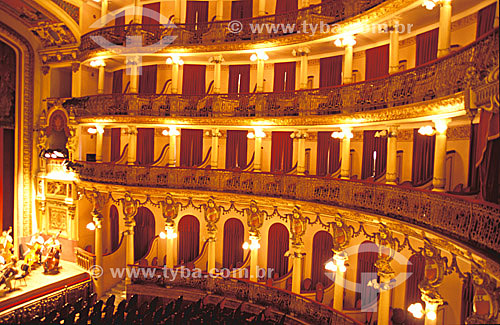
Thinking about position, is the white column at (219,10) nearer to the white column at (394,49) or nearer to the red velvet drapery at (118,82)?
the red velvet drapery at (118,82)

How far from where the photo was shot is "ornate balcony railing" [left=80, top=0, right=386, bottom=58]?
16969 millimetres

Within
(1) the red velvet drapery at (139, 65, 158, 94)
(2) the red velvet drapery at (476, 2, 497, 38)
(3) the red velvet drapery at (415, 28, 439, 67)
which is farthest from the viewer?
(1) the red velvet drapery at (139, 65, 158, 94)

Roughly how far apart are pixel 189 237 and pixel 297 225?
28.0 ft

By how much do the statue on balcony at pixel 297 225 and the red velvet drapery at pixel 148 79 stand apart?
12304 millimetres

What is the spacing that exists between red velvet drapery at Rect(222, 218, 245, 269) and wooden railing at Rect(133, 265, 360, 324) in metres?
3.09

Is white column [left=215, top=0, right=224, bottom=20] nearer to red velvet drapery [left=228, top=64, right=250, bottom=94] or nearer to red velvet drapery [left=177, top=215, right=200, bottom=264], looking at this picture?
red velvet drapery [left=228, top=64, right=250, bottom=94]

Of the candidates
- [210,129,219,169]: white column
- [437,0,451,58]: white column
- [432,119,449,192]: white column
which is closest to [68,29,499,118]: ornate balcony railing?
[437,0,451,58]: white column

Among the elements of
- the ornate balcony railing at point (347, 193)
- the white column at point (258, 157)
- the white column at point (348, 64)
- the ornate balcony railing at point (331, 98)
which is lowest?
the ornate balcony railing at point (347, 193)

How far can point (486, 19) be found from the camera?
12148mm

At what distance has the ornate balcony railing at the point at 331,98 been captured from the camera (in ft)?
29.8

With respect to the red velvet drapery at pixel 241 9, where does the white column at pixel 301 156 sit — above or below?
below

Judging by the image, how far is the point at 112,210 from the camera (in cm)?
2502

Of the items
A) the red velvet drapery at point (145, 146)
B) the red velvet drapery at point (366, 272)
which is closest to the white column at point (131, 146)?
the red velvet drapery at point (145, 146)

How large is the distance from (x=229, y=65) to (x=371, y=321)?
51.7 ft
